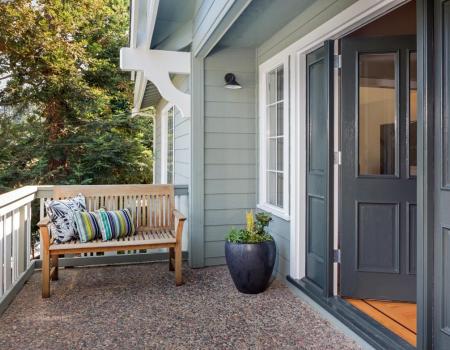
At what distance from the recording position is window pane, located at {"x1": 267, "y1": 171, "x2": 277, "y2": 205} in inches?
149

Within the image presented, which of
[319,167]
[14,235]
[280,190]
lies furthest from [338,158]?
[14,235]

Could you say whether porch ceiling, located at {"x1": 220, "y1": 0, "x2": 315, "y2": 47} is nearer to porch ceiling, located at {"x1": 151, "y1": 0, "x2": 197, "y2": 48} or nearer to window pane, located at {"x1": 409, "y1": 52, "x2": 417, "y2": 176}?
porch ceiling, located at {"x1": 151, "y1": 0, "x2": 197, "y2": 48}

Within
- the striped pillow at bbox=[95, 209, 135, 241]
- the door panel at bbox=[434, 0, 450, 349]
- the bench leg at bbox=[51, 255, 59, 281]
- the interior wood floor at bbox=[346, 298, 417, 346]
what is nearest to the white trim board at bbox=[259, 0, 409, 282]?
the interior wood floor at bbox=[346, 298, 417, 346]

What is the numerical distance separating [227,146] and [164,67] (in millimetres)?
1063

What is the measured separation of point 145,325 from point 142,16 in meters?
3.05

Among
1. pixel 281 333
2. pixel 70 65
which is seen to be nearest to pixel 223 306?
pixel 281 333

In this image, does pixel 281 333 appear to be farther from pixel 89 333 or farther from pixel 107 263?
pixel 107 263

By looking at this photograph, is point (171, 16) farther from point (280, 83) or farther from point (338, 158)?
point (338, 158)

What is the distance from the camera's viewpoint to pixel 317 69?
306cm

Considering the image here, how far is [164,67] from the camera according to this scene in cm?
405

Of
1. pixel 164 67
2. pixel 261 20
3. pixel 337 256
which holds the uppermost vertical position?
pixel 261 20

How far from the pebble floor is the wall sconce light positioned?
192cm

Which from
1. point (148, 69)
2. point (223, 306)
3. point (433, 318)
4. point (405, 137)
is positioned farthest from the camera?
point (148, 69)

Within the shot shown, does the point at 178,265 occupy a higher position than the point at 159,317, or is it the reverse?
the point at 178,265
